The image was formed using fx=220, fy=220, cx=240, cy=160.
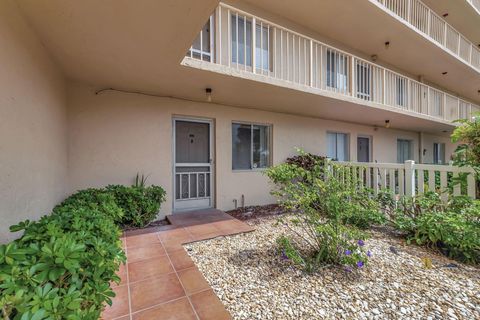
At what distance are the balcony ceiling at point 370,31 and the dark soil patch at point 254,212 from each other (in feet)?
16.1

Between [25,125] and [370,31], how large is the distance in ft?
26.4

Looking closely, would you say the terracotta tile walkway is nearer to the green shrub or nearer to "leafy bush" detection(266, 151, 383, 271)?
the green shrub

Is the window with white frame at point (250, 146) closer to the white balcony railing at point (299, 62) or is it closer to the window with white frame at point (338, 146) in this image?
the white balcony railing at point (299, 62)

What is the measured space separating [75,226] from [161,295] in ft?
3.52

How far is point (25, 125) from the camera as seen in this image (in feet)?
7.29

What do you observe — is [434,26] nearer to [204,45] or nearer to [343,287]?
[204,45]

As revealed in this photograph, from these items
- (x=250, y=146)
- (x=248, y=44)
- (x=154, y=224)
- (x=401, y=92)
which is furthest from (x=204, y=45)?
(x=401, y=92)

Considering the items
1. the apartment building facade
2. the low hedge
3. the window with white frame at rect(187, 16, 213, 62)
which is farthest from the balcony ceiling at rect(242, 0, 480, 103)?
the low hedge

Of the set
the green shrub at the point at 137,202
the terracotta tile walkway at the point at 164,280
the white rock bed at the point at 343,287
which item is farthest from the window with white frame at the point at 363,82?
the green shrub at the point at 137,202

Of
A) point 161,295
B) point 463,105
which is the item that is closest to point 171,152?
point 161,295

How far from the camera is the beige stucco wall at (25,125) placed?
1841 mm

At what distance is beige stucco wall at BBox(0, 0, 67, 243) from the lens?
1841mm

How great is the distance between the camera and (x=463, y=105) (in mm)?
9055

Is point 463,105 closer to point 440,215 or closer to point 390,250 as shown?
point 440,215
